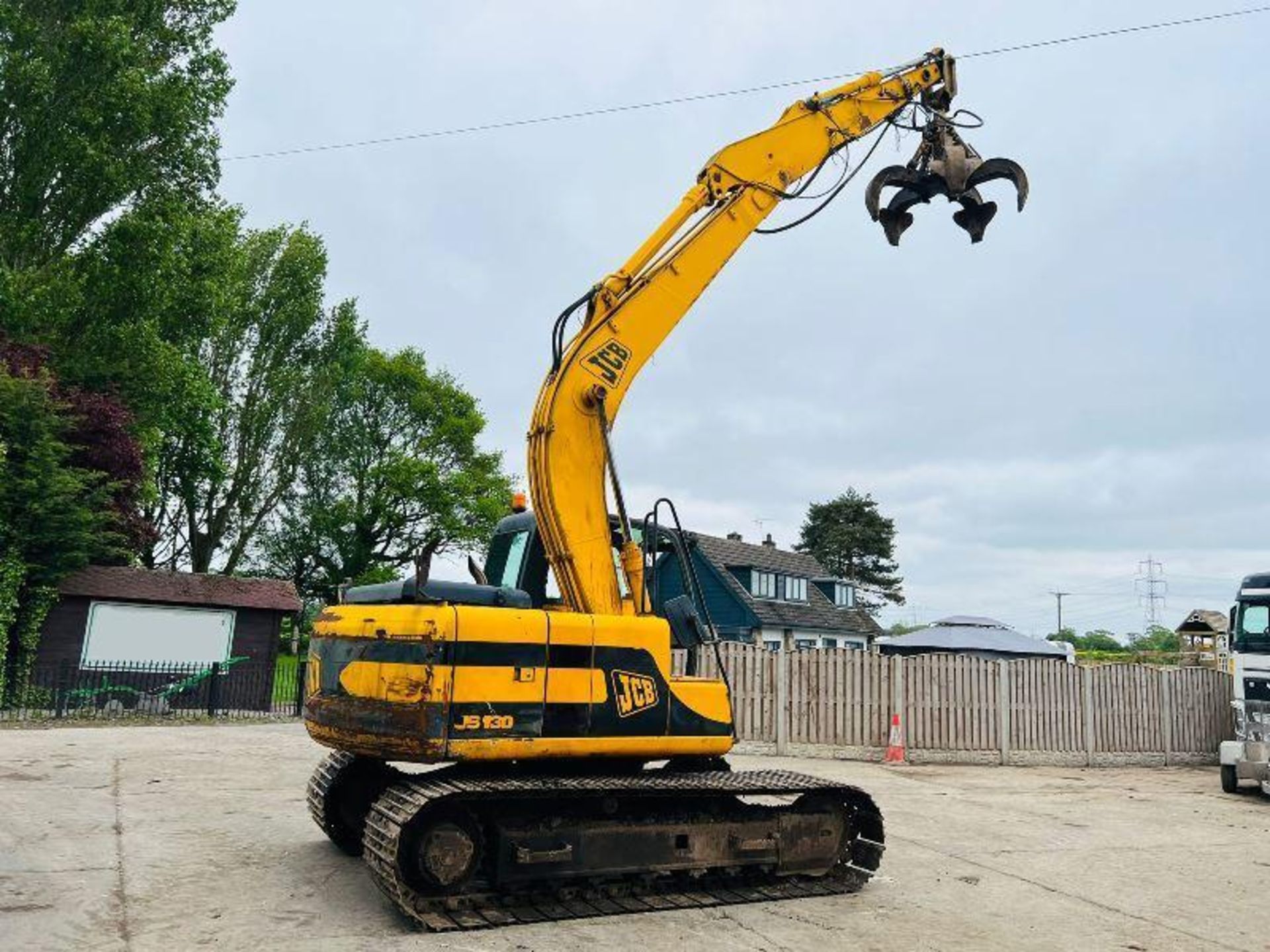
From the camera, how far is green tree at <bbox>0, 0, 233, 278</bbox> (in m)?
21.4

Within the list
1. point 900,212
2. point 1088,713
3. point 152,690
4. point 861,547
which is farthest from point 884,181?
point 861,547

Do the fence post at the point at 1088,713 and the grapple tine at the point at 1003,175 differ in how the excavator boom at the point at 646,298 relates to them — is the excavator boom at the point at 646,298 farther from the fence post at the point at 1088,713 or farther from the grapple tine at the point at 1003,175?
the fence post at the point at 1088,713

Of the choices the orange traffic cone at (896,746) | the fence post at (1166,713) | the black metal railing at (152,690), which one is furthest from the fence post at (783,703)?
the black metal railing at (152,690)

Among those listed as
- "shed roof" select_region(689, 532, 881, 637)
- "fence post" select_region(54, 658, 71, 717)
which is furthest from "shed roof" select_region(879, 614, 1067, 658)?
"fence post" select_region(54, 658, 71, 717)

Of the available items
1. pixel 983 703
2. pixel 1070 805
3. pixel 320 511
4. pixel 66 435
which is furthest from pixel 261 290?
pixel 1070 805

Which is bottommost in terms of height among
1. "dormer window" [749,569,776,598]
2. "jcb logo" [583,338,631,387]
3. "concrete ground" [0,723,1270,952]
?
"concrete ground" [0,723,1270,952]

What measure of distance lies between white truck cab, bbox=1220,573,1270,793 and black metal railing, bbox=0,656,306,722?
651 inches

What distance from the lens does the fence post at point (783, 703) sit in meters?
15.2

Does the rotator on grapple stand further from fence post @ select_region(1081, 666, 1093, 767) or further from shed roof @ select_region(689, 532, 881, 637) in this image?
shed roof @ select_region(689, 532, 881, 637)

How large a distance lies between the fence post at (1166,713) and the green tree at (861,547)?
56.3 meters

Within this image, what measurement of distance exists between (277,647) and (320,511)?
18.0 m

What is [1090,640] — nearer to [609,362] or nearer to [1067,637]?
[1067,637]

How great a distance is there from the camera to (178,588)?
2186cm

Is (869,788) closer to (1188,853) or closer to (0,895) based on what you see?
(1188,853)
